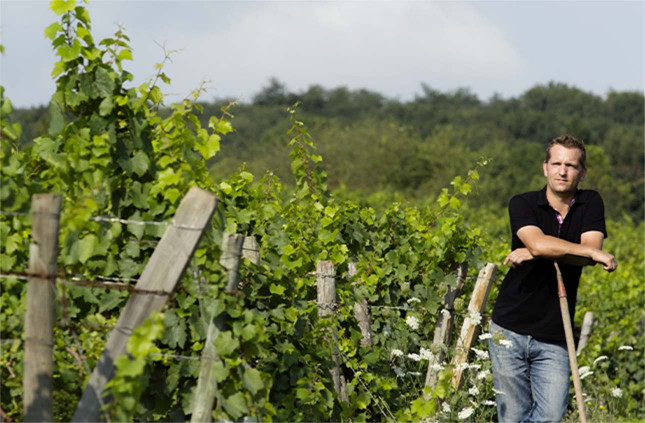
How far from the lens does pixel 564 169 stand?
477 cm

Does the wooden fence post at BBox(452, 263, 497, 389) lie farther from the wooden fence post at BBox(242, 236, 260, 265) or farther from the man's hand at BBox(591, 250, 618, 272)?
the wooden fence post at BBox(242, 236, 260, 265)

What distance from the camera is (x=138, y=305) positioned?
3344mm

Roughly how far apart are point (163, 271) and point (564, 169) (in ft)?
8.05

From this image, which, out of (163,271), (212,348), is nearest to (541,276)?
(212,348)

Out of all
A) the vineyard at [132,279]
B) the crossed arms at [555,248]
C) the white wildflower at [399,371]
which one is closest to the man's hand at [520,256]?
the crossed arms at [555,248]

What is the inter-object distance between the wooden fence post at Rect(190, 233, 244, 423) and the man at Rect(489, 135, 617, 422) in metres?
1.76

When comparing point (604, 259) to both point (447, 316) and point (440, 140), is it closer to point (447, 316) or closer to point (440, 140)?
point (447, 316)

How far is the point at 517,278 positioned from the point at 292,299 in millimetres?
1304

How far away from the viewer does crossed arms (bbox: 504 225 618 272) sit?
456cm

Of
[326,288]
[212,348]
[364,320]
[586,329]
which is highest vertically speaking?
[326,288]

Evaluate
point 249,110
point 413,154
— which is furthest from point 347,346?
point 249,110

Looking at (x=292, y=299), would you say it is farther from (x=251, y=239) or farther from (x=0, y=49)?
(x=0, y=49)

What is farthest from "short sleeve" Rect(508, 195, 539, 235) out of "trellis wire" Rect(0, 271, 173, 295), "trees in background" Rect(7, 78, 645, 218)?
"trees in background" Rect(7, 78, 645, 218)

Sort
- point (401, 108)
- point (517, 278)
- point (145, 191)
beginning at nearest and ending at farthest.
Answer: point (145, 191)
point (517, 278)
point (401, 108)
